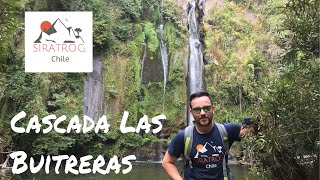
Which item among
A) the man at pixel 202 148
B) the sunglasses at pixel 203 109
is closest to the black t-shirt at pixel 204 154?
the man at pixel 202 148

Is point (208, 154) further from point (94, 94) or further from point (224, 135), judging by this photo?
point (94, 94)

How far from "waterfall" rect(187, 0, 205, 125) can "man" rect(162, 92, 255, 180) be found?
13.7 metres

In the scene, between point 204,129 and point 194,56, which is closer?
point 204,129

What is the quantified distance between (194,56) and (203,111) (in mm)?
14690

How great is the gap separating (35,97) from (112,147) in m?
3.93

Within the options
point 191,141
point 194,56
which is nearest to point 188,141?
point 191,141

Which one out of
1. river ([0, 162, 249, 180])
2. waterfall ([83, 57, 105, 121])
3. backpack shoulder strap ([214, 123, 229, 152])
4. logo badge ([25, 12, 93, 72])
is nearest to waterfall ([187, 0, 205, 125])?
waterfall ([83, 57, 105, 121])

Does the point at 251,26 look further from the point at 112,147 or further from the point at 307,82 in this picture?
the point at 307,82

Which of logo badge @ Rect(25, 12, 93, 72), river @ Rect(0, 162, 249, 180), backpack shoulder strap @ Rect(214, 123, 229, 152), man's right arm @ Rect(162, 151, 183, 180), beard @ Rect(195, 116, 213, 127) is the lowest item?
river @ Rect(0, 162, 249, 180)

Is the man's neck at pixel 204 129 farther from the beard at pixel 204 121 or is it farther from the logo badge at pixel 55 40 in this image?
the logo badge at pixel 55 40

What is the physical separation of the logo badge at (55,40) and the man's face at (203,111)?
7.97 m

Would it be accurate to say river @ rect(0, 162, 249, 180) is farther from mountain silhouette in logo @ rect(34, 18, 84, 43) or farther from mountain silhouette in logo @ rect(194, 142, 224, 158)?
mountain silhouette in logo @ rect(194, 142, 224, 158)

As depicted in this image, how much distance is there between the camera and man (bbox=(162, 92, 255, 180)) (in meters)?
1.93

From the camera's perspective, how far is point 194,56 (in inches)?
650
